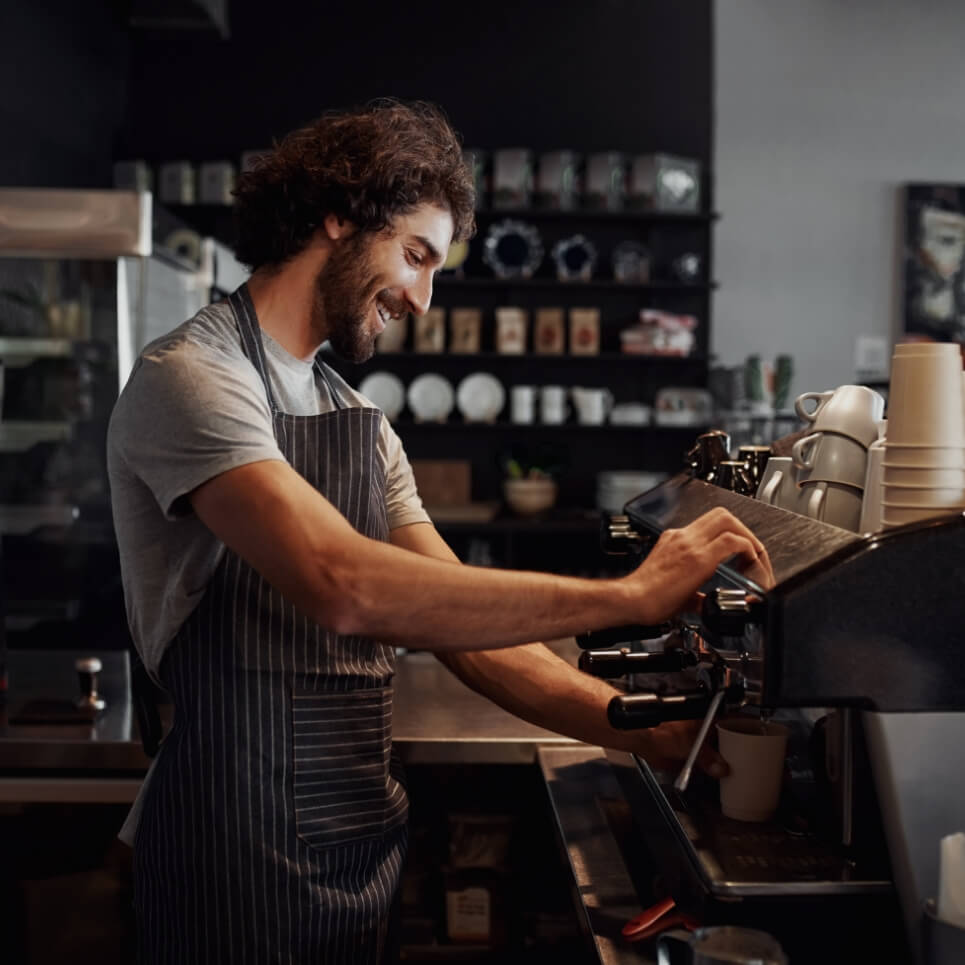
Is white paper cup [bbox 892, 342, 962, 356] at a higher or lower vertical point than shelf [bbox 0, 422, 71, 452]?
higher

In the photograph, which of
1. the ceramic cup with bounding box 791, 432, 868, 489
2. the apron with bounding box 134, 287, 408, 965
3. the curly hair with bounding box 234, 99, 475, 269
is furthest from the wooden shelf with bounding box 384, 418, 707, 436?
the ceramic cup with bounding box 791, 432, 868, 489

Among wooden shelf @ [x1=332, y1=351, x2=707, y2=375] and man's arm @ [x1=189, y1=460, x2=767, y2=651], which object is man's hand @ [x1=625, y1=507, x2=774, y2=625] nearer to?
man's arm @ [x1=189, y1=460, x2=767, y2=651]

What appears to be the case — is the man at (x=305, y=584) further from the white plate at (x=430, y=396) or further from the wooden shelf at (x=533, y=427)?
the white plate at (x=430, y=396)

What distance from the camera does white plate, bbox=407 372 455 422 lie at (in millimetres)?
5684

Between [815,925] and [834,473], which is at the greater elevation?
[834,473]

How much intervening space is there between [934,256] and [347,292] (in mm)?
5158

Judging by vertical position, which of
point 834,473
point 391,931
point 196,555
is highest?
point 834,473

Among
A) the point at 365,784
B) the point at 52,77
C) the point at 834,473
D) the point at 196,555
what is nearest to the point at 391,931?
the point at 365,784

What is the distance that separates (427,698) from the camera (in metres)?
2.17

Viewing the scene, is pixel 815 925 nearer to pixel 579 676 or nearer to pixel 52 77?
pixel 579 676

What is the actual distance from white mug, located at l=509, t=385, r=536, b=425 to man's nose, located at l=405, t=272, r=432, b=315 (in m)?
3.96

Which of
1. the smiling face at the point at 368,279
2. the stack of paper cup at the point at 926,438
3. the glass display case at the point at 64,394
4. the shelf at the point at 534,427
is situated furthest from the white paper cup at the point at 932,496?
the shelf at the point at 534,427

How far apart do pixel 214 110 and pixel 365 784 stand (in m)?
5.05

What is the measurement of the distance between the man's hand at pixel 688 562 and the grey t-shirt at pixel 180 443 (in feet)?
1.34
